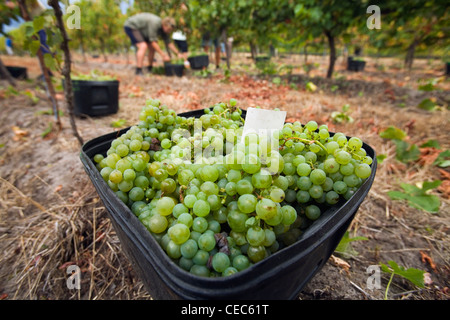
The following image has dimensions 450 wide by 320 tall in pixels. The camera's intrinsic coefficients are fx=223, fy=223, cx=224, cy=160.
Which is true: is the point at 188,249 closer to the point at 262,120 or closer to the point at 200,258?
the point at 200,258

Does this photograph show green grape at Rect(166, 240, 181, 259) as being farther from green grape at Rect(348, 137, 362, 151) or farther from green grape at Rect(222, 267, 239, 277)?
green grape at Rect(348, 137, 362, 151)

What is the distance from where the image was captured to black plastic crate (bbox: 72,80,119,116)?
292 cm

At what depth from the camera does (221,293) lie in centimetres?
44

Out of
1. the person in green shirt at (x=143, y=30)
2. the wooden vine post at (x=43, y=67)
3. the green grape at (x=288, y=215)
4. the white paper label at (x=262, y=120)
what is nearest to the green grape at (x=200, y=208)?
the green grape at (x=288, y=215)

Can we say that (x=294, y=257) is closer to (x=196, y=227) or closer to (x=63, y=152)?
(x=196, y=227)

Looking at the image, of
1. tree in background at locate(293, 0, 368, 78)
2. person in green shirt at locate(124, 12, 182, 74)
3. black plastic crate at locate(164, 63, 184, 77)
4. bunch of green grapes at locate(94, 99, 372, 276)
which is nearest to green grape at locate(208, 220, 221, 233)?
bunch of green grapes at locate(94, 99, 372, 276)

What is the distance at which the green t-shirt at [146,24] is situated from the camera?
6.44 meters

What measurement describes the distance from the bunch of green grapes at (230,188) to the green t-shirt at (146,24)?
7.03 m

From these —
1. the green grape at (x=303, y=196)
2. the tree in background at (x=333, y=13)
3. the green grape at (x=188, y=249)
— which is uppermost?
the tree in background at (x=333, y=13)

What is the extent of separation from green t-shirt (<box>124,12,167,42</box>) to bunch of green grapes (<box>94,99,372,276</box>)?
7.03m

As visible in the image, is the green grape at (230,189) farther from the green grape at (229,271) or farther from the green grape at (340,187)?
the green grape at (340,187)

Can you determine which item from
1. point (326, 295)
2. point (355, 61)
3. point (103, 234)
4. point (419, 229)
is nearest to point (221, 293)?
point (326, 295)

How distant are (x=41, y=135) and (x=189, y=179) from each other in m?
2.74
